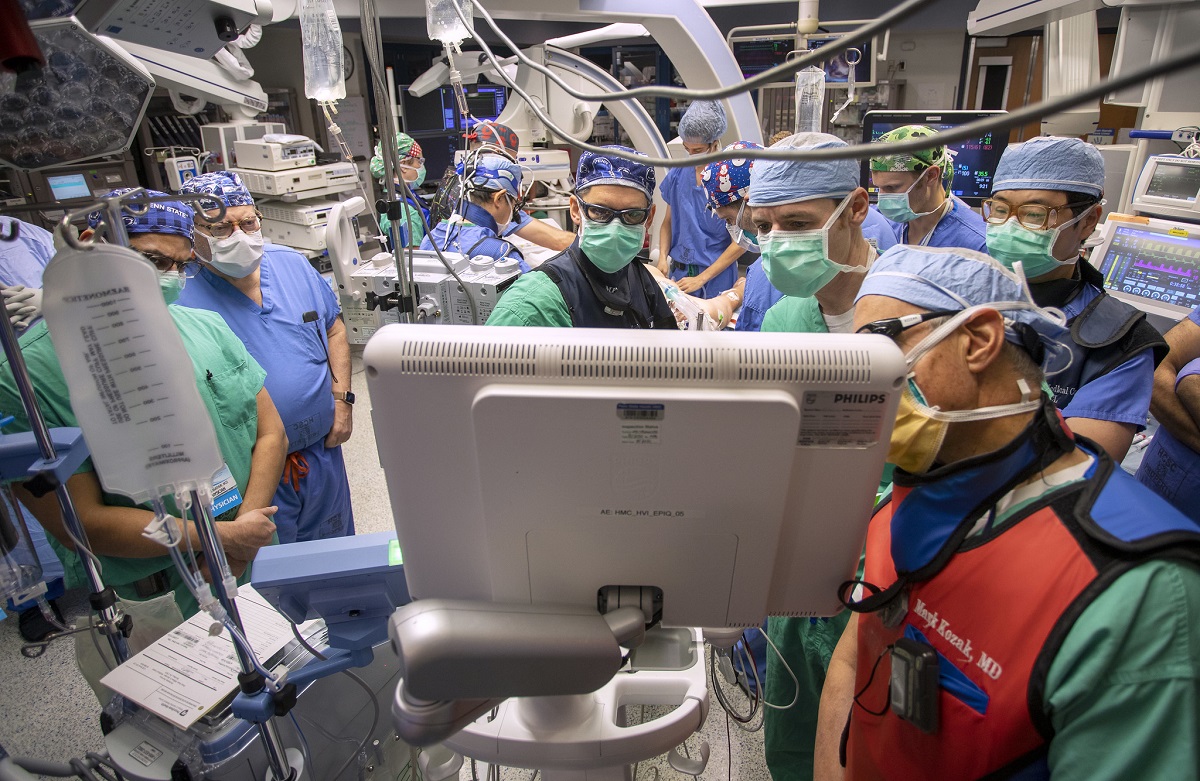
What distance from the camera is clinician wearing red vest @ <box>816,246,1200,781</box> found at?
695 mm

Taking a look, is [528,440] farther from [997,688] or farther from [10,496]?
[10,496]

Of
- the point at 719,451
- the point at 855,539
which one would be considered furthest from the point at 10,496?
the point at 855,539

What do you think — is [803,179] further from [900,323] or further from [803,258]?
[900,323]

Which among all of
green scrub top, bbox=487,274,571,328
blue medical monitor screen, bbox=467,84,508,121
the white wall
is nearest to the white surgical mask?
green scrub top, bbox=487,274,571,328

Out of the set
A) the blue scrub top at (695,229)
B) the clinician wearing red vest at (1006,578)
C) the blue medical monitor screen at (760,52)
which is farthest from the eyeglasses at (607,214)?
the blue medical monitor screen at (760,52)

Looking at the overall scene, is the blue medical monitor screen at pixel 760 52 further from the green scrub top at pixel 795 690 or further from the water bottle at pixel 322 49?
the green scrub top at pixel 795 690

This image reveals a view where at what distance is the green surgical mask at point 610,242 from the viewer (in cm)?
183

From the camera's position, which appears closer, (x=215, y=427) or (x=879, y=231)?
(x=215, y=427)

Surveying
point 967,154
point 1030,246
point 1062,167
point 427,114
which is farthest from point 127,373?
point 427,114

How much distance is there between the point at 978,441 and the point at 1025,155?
1.30 metres

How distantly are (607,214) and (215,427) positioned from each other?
1.15 m

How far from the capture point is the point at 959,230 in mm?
2500

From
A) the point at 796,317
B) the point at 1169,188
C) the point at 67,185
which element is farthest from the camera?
the point at 67,185

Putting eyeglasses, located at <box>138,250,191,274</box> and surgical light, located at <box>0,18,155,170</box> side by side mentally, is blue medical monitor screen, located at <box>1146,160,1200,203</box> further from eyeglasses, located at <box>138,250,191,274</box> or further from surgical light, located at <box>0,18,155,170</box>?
eyeglasses, located at <box>138,250,191,274</box>
